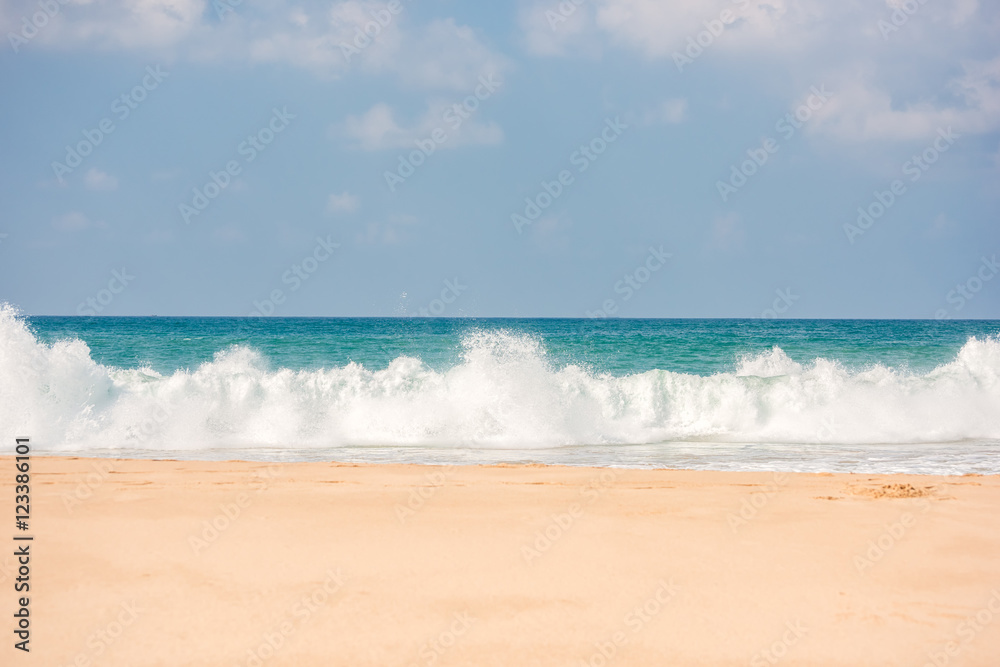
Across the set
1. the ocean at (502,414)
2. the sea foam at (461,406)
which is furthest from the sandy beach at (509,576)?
the sea foam at (461,406)

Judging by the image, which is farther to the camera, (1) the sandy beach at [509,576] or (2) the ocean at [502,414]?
(2) the ocean at [502,414]

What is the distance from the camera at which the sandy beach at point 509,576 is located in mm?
4133

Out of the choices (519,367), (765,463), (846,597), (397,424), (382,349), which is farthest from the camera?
(382,349)

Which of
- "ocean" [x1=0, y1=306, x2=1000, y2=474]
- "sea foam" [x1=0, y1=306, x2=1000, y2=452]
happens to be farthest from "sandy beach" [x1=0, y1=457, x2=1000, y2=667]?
"sea foam" [x1=0, y1=306, x2=1000, y2=452]

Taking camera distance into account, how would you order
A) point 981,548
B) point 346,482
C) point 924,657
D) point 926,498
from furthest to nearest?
point 346,482
point 926,498
point 981,548
point 924,657

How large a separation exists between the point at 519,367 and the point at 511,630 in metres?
10.9

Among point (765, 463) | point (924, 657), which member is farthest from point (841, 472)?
point (924, 657)

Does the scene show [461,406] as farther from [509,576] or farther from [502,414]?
[509,576]

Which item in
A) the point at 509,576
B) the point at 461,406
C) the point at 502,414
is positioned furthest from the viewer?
the point at 461,406

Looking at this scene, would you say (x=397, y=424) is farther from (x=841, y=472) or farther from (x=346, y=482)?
(x=841, y=472)

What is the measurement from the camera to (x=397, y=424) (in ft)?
46.7

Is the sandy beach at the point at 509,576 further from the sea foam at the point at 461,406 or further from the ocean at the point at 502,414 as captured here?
the sea foam at the point at 461,406

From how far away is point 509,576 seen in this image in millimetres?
5121

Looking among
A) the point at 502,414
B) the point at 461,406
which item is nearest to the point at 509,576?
the point at 502,414
